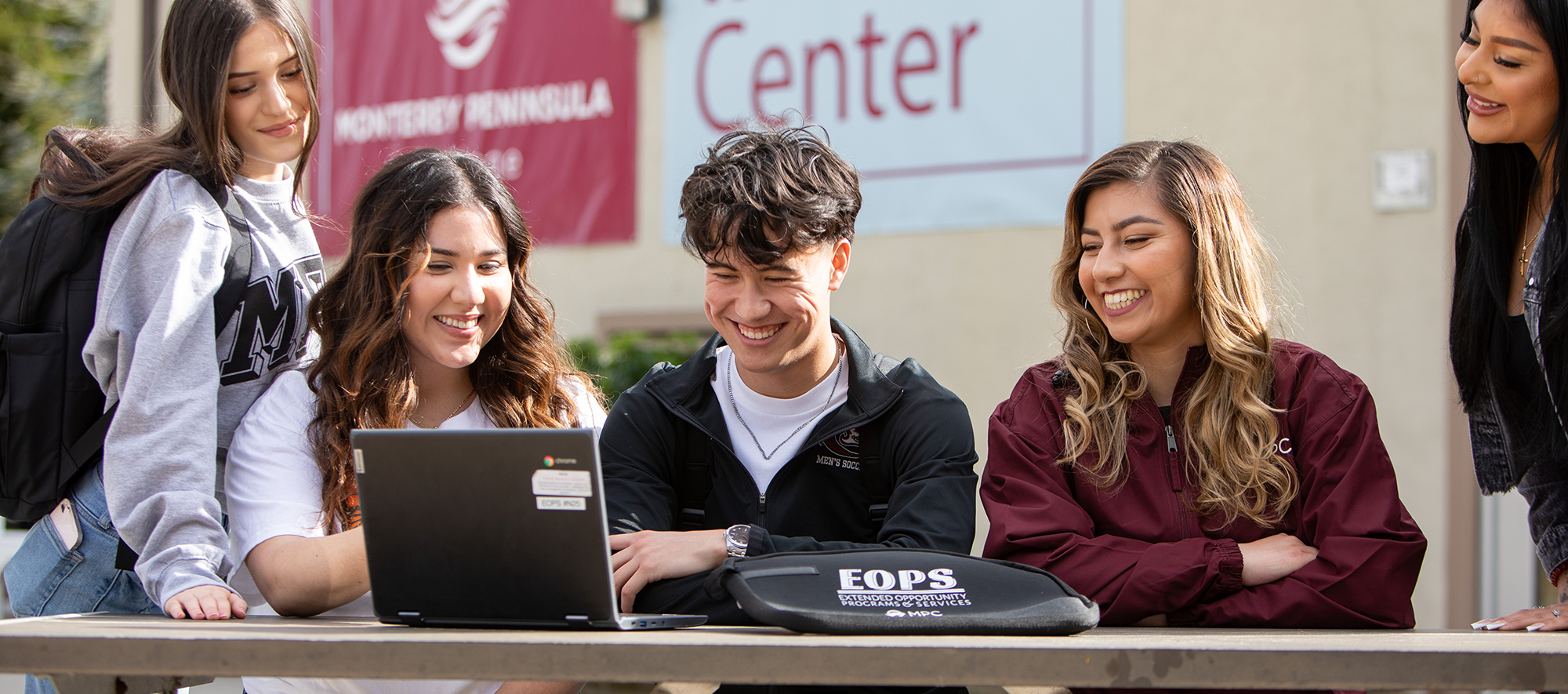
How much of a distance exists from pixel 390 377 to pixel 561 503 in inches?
36.7

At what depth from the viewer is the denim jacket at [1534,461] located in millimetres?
2027

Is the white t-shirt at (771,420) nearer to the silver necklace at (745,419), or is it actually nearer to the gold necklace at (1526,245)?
the silver necklace at (745,419)

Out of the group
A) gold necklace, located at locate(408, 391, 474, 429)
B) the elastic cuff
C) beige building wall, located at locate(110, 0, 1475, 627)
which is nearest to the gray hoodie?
gold necklace, located at locate(408, 391, 474, 429)

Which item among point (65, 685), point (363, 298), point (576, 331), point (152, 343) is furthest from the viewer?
point (576, 331)

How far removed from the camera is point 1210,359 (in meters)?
2.34

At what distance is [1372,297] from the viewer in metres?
4.93

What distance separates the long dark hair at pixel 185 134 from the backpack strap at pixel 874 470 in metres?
1.40

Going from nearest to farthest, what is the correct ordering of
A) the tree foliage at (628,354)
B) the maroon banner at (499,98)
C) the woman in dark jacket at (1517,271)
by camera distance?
the woman in dark jacket at (1517,271) < the tree foliage at (628,354) < the maroon banner at (499,98)

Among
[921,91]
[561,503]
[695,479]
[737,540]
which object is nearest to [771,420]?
[695,479]

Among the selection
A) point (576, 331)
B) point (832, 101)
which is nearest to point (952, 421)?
point (832, 101)

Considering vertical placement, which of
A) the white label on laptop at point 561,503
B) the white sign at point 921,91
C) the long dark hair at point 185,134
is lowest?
the white label on laptop at point 561,503

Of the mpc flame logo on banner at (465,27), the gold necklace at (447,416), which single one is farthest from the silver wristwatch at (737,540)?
the mpc flame logo on banner at (465,27)

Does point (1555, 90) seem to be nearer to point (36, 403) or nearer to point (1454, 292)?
point (1454, 292)

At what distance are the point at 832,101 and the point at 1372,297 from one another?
102 inches
